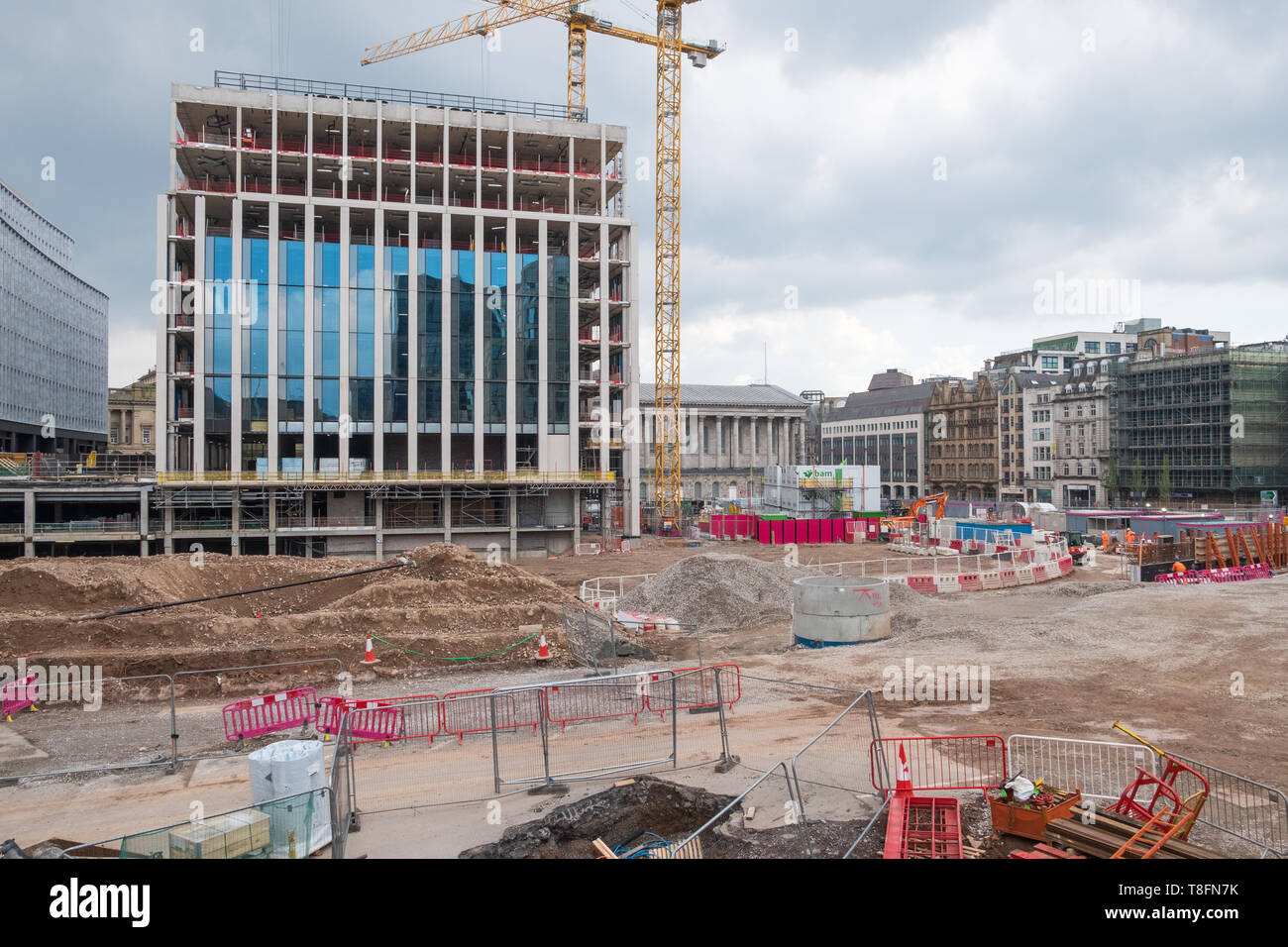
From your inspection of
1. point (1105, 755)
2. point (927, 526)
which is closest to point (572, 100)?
point (927, 526)

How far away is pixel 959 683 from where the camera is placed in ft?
61.2

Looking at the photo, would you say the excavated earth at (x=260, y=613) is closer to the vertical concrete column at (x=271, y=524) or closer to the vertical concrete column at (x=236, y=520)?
the vertical concrete column at (x=271, y=524)

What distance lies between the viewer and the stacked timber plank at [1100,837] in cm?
884

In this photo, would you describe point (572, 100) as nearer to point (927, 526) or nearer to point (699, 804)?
point (927, 526)

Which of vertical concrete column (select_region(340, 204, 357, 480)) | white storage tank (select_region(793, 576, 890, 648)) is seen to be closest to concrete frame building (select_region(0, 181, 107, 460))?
vertical concrete column (select_region(340, 204, 357, 480))

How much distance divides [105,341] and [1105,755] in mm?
121331

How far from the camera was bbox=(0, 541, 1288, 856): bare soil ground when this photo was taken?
1317 cm

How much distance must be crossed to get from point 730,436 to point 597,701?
96.1m

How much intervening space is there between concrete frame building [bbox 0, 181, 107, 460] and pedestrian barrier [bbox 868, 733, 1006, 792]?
86.1 m

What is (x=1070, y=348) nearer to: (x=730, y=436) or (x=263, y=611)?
(x=730, y=436)

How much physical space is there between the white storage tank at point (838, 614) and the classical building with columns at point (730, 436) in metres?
81.5

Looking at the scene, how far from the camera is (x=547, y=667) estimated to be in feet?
74.2

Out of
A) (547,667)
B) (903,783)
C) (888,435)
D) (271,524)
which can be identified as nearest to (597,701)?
(547,667)

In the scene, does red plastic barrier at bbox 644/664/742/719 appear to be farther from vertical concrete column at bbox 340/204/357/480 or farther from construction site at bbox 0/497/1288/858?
vertical concrete column at bbox 340/204/357/480
